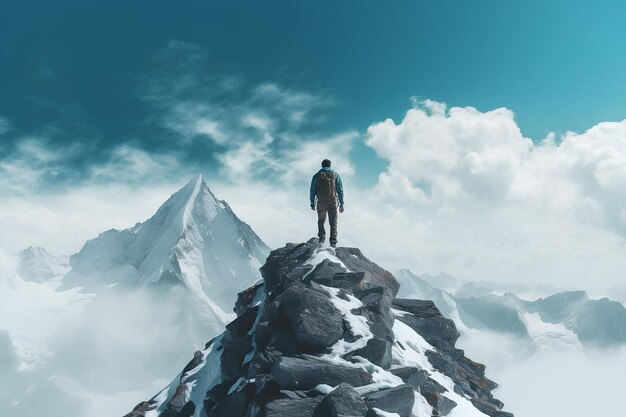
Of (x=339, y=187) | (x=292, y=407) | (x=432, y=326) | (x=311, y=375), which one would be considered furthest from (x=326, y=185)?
(x=292, y=407)

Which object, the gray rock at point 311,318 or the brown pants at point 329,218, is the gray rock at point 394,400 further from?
the brown pants at point 329,218

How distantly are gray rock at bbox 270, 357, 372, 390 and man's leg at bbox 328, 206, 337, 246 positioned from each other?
10612 mm

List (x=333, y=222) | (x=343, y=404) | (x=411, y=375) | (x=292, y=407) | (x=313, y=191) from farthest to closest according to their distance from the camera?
1. (x=333, y=222)
2. (x=313, y=191)
3. (x=411, y=375)
4. (x=292, y=407)
5. (x=343, y=404)

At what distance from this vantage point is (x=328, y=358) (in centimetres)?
1773

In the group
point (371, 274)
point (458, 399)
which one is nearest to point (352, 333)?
point (458, 399)

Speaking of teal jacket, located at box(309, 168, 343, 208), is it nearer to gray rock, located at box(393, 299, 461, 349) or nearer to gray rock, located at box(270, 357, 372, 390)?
gray rock, located at box(393, 299, 461, 349)

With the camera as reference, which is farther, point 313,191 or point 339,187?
point 339,187

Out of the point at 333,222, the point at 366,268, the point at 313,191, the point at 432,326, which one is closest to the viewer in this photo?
the point at 313,191

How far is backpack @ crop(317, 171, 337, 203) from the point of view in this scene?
83.6ft

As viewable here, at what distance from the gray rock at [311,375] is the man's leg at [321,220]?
34.5ft

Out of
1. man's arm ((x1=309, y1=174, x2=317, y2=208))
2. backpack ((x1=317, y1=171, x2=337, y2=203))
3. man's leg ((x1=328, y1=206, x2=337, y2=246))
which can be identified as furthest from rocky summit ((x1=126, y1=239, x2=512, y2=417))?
backpack ((x1=317, y1=171, x2=337, y2=203))

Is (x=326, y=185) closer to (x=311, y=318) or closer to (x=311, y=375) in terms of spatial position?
(x=311, y=318)

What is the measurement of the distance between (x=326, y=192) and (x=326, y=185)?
373mm

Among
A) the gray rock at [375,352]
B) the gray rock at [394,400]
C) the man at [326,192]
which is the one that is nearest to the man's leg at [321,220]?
the man at [326,192]
